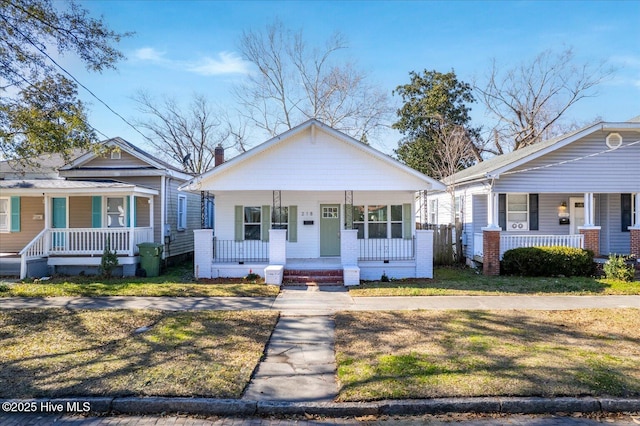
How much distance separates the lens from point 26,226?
1598 cm

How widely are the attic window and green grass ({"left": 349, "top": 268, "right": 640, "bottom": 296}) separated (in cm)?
515

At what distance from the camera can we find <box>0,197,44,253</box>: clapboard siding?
15914 mm

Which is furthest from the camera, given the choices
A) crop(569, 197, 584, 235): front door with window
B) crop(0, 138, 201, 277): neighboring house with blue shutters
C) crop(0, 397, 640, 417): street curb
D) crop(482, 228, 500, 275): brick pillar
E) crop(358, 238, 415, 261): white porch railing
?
crop(569, 197, 584, 235): front door with window

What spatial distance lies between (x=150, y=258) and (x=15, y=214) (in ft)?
20.1

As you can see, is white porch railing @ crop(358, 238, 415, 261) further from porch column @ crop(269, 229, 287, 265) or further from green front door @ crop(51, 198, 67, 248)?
green front door @ crop(51, 198, 67, 248)

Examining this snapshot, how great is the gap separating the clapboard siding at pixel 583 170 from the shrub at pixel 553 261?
2.35 metres

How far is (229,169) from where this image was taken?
1345 centimetres

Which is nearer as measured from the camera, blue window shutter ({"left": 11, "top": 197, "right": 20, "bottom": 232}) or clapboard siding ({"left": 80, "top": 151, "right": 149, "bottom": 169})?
blue window shutter ({"left": 11, "top": 197, "right": 20, "bottom": 232})

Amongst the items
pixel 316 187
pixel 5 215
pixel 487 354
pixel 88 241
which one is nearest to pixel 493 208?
pixel 316 187

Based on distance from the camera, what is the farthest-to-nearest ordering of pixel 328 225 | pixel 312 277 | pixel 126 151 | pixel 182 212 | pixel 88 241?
pixel 182 212
pixel 126 151
pixel 328 225
pixel 88 241
pixel 312 277

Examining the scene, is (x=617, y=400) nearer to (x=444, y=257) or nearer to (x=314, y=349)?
(x=314, y=349)

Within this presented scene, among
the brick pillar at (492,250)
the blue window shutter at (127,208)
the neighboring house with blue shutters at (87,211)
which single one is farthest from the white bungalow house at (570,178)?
the blue window shutter at (127,208)

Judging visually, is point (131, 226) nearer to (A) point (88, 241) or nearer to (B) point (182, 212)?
(A) point (88, 241)

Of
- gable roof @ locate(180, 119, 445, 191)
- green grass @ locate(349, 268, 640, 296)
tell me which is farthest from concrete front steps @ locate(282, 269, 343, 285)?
gable roof @ locate(180, 119, 445, 191)
